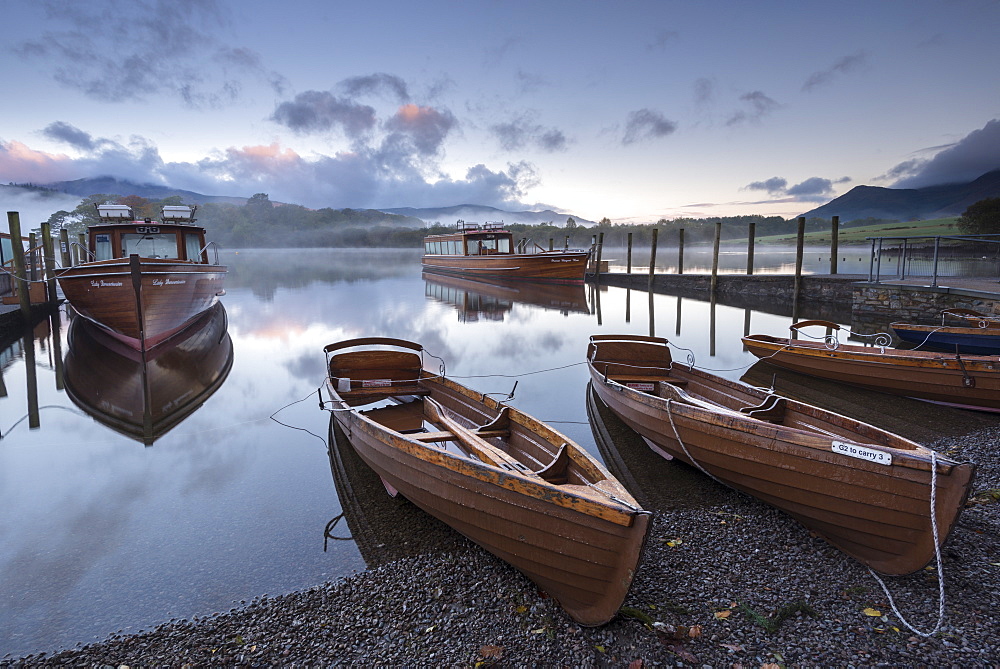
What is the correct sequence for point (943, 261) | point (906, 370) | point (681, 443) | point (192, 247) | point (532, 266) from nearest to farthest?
point (681, 443) < point (906, 370) < point (192, 247) < point (943, 261) < point (532, 266)

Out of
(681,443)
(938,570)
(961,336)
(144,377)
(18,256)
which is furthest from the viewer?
(18,256)

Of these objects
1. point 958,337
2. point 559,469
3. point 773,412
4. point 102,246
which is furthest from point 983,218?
point 102,246

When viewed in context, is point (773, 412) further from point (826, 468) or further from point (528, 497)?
point (528, 497)

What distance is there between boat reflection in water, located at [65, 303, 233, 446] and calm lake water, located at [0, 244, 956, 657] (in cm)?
8

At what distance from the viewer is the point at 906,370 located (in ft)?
28.6

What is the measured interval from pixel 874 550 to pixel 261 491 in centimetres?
635

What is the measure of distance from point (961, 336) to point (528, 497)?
36.7 ft

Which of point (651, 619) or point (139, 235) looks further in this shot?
point (139, 235)

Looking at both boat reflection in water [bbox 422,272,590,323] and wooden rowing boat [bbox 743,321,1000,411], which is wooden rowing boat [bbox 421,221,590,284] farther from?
wooden rowing boat [bbox 743,321,1000,411]

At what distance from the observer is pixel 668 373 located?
8.16 m

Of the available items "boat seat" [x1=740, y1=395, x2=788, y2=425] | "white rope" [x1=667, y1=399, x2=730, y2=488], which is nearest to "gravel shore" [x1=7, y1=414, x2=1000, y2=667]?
"white rope" [x1=667, y1=399, x2=730, y2=488]

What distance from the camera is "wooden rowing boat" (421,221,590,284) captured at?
1252 inches

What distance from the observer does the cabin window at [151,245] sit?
16.0 metres

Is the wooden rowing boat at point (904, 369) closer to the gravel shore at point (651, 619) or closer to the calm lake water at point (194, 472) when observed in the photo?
the calm lake water at point (194, 472)
